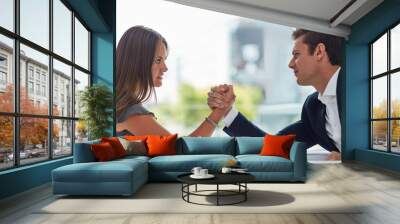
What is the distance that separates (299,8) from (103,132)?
4.92 metres

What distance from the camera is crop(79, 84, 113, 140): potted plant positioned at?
25.0 ft

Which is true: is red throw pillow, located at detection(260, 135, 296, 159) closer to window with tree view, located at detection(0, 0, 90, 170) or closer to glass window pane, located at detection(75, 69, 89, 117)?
window with tree view, located at detection(0, 0, 90, 170)

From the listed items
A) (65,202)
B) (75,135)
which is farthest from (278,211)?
(75,135)

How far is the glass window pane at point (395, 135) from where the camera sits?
7.74 m

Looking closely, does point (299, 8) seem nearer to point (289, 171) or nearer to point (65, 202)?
point (289, 171)

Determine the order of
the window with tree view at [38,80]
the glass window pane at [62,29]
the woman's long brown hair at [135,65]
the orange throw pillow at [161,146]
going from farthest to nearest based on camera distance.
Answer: the woman's long brown hair at [135,65] < the orange throw pillow at [161,146] < the glass window pane at [62,29] < the window with tree view at [38,80]

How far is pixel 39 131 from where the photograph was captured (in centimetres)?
586

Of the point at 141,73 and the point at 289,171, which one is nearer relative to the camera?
the point at 289,171

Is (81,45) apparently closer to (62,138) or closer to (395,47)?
(62,138)

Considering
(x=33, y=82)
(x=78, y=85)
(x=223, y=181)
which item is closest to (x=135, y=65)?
(x=78, y=85)

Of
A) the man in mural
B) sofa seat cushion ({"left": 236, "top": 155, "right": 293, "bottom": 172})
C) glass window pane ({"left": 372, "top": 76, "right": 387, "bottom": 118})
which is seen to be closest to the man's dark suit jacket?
the man in mural

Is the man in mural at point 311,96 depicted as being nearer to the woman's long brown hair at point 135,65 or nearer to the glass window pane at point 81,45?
the woman's long brown hair at point 135,65

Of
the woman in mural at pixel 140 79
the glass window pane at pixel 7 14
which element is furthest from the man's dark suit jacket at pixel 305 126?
the glass window pane at pixel 7 14

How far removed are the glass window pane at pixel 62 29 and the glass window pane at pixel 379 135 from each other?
6835 mm
